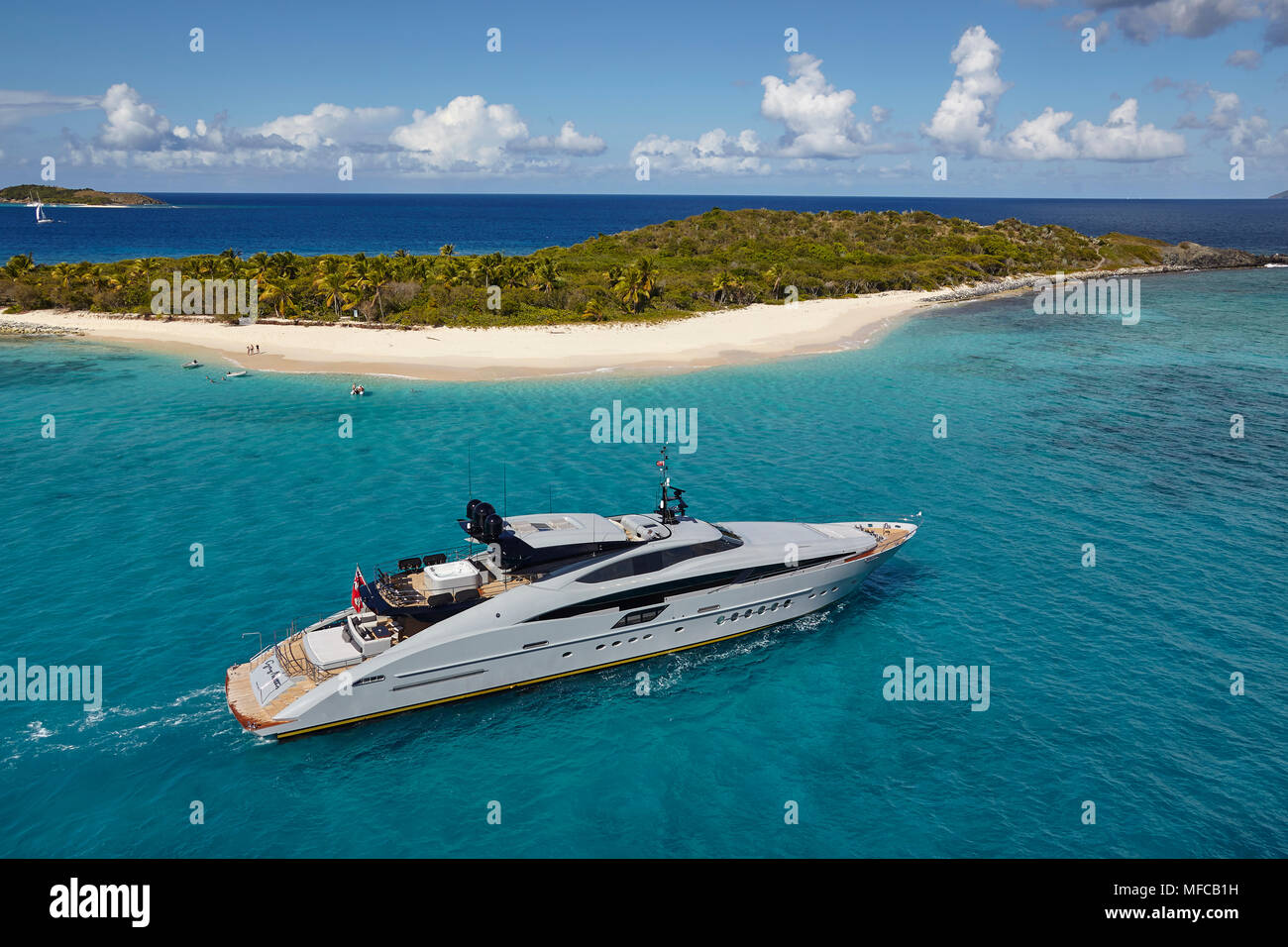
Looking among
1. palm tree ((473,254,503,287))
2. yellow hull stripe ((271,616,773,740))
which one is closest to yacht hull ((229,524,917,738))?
yellow hull stripe ((271,616,773,740))

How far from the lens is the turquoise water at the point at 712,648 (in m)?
16.0

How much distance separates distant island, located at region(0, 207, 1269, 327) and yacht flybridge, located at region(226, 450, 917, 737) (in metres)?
49.9

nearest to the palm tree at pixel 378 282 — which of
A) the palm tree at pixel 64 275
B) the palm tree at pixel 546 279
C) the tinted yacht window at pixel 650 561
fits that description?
the palm tree at pixel 546 279

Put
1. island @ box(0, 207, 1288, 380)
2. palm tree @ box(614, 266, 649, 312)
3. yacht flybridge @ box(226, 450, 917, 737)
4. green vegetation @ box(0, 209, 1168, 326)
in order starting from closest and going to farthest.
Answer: yacht flybridge @ box(226, 450, 917, 737), island @ box(0, 207, 1288, 380), green vegetation @ box(0, 209, 1168, 326), palm tree @ box(614, 266, 649, 312)

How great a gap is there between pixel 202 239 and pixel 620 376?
16565 cm

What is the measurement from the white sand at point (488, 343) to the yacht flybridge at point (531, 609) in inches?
1363

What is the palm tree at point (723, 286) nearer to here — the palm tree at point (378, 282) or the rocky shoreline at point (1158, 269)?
the rocky shoreline at point (1158, 269)

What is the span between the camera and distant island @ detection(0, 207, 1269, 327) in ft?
233

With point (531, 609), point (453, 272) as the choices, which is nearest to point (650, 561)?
point (531, 609)

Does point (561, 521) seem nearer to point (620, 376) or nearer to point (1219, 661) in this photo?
point (1219, 661)

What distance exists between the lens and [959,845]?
50.1 feet

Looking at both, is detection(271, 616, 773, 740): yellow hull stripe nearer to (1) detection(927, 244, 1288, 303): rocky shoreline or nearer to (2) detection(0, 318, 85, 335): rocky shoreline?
(2) detection(0, 318, 85, 335): rocky shoreline

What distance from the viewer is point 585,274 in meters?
88.7
